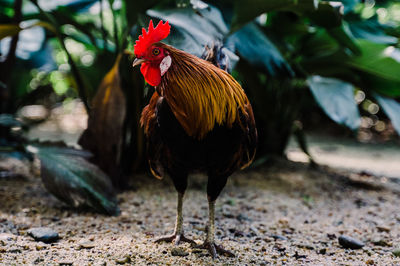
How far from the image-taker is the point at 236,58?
85.2 inches

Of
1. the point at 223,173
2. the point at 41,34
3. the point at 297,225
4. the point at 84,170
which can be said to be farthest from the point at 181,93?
the point at 41,34

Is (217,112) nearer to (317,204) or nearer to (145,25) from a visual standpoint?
(145,25)

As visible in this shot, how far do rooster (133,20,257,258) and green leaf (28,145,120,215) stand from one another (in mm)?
764

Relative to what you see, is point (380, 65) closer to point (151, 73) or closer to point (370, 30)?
point (370, 30)

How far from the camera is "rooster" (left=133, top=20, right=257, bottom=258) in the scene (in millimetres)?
1590

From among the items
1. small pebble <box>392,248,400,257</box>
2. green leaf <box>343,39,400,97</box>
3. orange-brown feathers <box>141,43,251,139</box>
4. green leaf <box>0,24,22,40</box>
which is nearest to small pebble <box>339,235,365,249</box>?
small pebble <box>392,248,400,257</box>

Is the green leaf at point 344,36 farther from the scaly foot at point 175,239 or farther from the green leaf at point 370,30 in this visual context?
the scaly foot at point 175,239

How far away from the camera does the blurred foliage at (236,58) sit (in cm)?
248

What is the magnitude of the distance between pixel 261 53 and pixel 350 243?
1.43 metres

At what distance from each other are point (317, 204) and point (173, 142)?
1.65m

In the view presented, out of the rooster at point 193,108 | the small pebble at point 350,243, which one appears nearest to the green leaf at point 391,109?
the small pebble at point 350,243

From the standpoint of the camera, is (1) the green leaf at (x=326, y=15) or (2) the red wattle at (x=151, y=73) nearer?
(2) the red wattle at (x=151, y=73)

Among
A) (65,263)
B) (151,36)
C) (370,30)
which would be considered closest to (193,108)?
(151,36)

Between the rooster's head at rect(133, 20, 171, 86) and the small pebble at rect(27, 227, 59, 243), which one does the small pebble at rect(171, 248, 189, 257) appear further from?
the rooster's head at rect(133, 20, 171, 86)
